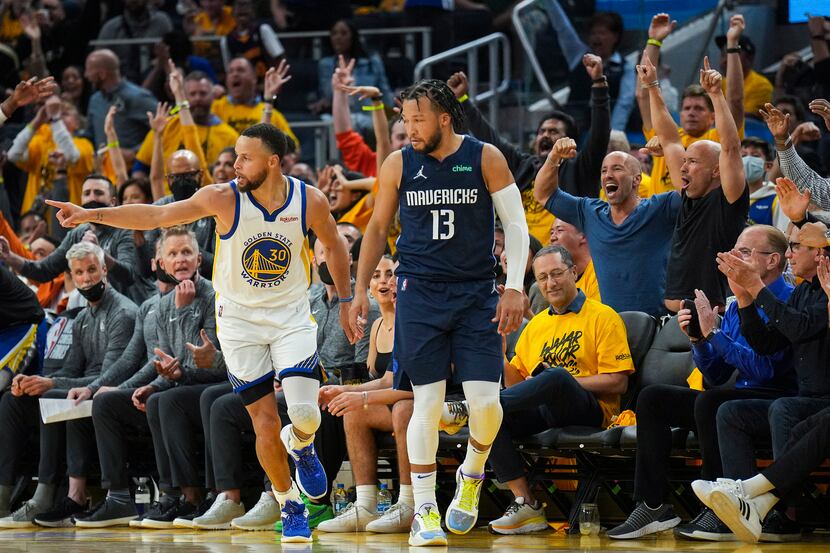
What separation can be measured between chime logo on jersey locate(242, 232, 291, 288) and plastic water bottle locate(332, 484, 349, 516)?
1937 millimetres

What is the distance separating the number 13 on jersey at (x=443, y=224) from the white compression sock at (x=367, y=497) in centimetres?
209

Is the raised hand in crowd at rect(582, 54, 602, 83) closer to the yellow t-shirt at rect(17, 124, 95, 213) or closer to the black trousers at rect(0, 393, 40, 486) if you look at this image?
the black trousers at rect(0, 393, 40, 486)

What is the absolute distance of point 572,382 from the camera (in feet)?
24.1

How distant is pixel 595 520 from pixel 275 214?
2.47 meters

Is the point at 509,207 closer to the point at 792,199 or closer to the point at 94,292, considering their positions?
the point at 792,199

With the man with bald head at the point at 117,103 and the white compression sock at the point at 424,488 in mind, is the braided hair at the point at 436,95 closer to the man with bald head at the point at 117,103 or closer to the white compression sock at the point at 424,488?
the white compression sock at the point at 424,488

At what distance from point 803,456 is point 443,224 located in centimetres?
208

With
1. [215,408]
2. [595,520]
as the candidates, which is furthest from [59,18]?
[595,520]

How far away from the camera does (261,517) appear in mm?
8164

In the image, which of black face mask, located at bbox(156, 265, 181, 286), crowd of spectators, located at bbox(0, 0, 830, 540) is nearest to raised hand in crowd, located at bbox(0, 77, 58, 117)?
crowd of spectators, located at bbox(0, 0, 830, 540)

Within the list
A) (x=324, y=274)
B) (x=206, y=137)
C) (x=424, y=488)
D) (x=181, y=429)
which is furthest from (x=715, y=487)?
(x=206, y=137)

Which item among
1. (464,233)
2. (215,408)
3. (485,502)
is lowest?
(485,502)

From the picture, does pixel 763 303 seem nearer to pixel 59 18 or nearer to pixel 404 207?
pixel 404 207

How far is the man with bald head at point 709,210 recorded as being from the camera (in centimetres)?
750
